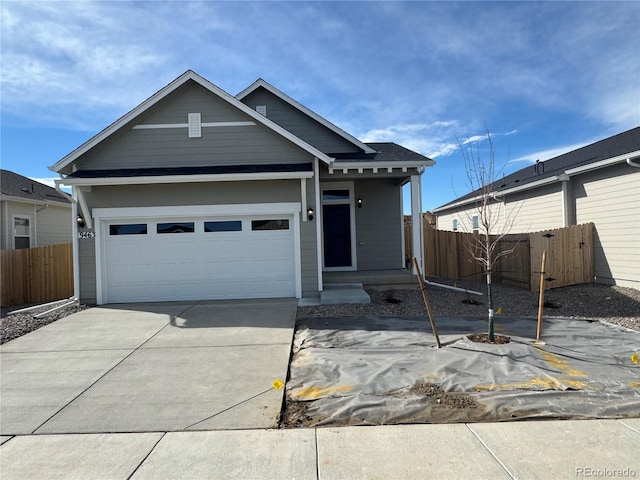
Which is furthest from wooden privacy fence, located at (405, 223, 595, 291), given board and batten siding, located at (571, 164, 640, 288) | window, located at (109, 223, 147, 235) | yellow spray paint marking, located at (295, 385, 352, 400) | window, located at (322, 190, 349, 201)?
window, located at (109, 223, 147, 235)

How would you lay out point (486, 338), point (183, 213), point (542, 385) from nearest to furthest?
point (542, 385)
point (486, 338)
point (183, 213)

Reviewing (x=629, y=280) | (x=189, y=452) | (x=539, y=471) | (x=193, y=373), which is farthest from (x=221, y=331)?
(x=629, y=280)

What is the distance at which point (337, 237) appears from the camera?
1284 cm

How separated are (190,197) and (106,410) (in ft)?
21.4

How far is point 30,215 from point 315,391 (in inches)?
655

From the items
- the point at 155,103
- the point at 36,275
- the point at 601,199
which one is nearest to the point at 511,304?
the point at 601,199

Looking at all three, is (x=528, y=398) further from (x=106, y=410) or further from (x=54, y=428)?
(x=54, y=428)

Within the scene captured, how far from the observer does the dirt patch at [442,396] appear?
13.8 feet

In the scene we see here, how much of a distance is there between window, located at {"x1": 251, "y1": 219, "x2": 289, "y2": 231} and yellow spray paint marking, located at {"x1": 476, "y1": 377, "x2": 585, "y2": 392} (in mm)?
6579

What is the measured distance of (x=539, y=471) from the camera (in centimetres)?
305

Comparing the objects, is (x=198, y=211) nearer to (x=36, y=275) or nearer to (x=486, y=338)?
(x=36, y=275)

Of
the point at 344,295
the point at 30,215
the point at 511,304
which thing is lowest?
the point at 511,304

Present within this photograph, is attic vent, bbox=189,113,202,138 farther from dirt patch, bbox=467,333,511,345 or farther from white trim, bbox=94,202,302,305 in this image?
dirt patch, bbox=467,333,511,345

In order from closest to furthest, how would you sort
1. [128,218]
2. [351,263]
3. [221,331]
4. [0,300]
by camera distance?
[221,331] < [128,218] < [0,300] < [351,263]
